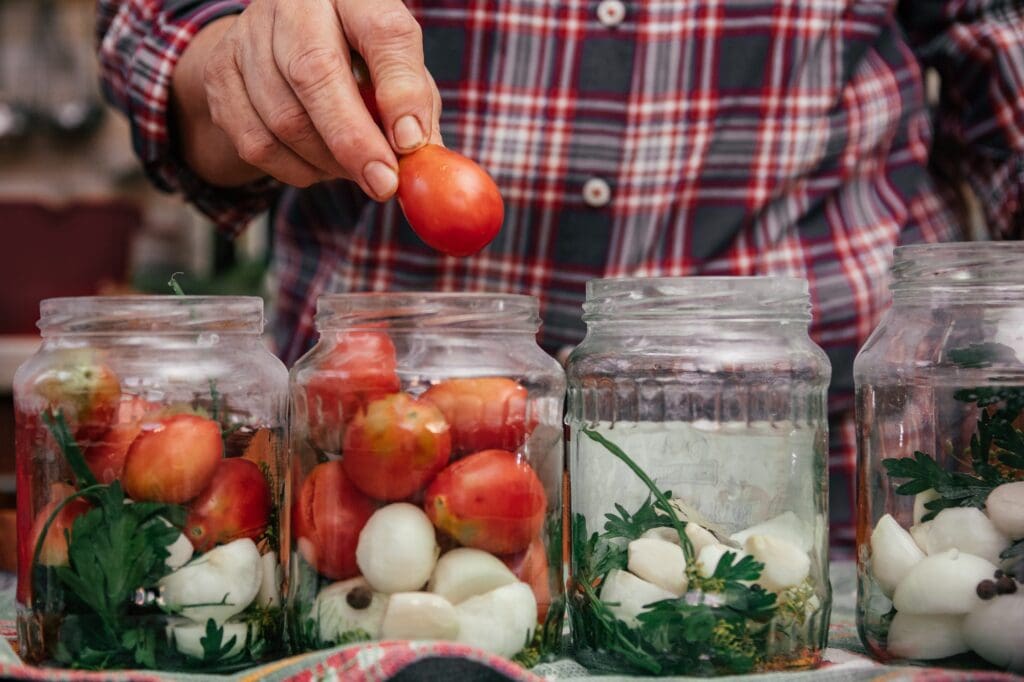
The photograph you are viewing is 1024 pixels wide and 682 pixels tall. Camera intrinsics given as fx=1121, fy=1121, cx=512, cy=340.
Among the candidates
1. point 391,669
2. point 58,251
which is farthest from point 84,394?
point 58,251

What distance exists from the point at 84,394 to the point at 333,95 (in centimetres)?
24

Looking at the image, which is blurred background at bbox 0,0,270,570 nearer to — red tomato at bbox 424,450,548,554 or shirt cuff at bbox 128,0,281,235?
shirt cuff at bbox 128,0,281,235

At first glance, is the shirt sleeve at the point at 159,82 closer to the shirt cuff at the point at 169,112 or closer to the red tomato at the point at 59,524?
the shirt cuff at the point at 169,112

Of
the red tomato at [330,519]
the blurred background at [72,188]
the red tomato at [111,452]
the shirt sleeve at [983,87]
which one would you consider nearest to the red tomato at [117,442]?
Result: the red tomato at [111,452]

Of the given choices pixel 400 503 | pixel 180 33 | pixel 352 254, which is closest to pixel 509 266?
pixel 352 254

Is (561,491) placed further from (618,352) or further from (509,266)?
(509,266)

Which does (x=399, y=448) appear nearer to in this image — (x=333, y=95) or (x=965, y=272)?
(x=333, y=95)

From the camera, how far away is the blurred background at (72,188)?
Answer: 3244mm

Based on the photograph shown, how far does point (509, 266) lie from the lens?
46.1 inches

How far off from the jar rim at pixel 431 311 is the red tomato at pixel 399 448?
62 millimetres

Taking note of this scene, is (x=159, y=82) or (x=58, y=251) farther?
(x=58, y=251)

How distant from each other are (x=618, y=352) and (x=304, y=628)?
0.26 m

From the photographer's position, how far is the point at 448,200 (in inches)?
27.9

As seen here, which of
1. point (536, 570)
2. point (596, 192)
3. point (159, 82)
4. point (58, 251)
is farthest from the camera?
point (58, 251)
